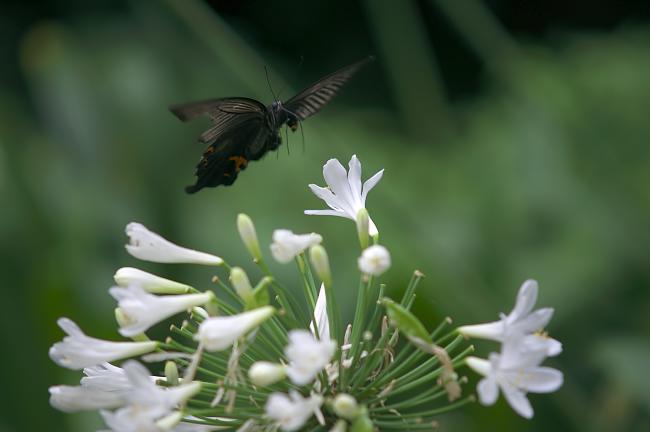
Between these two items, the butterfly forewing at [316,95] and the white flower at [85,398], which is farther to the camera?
the butterfly forewing at [316,95]

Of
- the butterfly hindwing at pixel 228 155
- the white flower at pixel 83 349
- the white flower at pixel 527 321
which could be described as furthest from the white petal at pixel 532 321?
the butterfly hindwing at pixel 228 155

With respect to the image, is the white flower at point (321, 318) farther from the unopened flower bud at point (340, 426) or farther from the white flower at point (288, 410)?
the white flower at point (288, 410)

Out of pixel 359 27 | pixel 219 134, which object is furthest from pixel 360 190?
pixel 359 27

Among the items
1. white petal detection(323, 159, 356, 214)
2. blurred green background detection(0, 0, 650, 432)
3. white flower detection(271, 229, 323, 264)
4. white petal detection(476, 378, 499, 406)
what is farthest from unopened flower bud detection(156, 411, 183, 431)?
blurred green background detection(0, 0, 650, 432)

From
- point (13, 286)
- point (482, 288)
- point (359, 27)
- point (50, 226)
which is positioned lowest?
point (482, 288)

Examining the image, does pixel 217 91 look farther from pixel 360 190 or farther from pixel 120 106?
pixel 360 190

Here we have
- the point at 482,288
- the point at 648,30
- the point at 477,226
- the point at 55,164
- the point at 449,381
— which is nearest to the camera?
the point at 449,381

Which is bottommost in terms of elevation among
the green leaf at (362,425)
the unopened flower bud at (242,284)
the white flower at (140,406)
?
the green leaf at (362,425)
